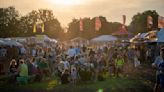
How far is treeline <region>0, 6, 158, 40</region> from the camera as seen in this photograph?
74.4 m

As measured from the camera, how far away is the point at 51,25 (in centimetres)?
9950

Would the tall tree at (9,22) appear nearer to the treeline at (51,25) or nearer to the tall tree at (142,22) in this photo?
the treeline at (51,25)

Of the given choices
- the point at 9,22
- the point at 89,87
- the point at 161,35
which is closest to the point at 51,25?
the point at 9,22

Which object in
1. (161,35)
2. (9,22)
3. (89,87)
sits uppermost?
(9,22)

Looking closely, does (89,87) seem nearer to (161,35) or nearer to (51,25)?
(161,35)

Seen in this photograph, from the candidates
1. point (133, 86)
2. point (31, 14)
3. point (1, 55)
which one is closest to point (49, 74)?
point (133, 86)

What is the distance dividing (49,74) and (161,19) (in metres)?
9.71

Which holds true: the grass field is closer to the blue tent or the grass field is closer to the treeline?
the blue tent

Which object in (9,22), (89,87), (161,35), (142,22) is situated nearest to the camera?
(89,87)

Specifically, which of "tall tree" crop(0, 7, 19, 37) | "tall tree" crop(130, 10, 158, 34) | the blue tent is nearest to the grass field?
the blue tent

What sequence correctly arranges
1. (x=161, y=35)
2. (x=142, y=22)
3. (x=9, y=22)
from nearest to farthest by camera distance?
(x=161, y=35) → (x=9, y=22) → (x=142, y=22)

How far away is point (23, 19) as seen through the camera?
83.8 m

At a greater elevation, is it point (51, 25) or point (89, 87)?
point (51, 25)

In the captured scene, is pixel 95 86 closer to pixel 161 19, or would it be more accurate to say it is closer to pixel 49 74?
pixel 49 74
